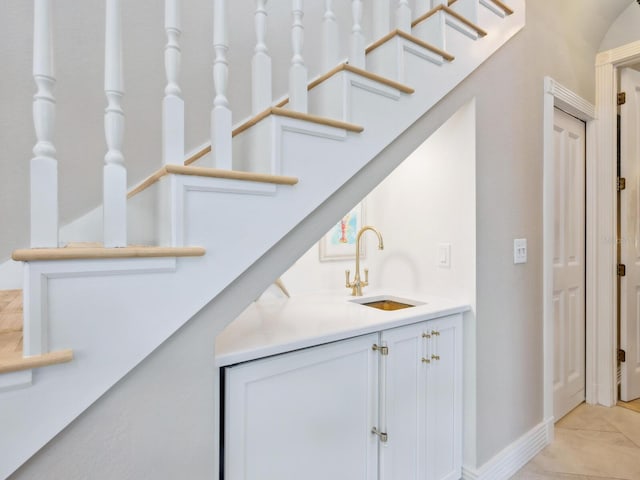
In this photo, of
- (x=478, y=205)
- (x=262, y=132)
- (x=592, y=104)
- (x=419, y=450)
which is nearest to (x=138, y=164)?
(x=262, y=132)

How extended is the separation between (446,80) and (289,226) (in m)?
1.01

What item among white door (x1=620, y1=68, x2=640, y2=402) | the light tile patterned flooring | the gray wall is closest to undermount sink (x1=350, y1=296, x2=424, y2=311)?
the gray wall

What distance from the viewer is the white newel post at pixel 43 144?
0.70 metres

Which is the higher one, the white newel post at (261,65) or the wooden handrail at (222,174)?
the white newel post at (261,65)

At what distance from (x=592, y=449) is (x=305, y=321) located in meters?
2.05

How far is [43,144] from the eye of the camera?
27.8 inches

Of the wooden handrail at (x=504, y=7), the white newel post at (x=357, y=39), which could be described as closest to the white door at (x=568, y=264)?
the wooden handrail at (x=504, y=7)

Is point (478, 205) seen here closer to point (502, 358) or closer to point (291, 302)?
point (502, 358)

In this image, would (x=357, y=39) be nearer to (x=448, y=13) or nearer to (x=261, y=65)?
(x=261, y=65)

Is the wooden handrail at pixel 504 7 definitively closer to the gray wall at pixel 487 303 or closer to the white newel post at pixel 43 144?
the gray wall at pixel 487 303

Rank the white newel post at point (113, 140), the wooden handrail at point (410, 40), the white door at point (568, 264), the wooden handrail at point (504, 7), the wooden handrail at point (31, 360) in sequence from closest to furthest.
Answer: the wooden handrail at point (31, 360)
the white newel post at point (113, 140)
the wooden handrail at point (410, 40)
the wooden handrail at point (504, 7)
the white door at point (568, 264)

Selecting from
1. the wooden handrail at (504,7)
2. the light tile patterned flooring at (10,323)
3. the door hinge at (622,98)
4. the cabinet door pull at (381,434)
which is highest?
the wooden handrail at (504,7)

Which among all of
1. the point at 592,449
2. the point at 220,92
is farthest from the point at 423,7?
the point at 592,449

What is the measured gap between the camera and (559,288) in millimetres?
2395
